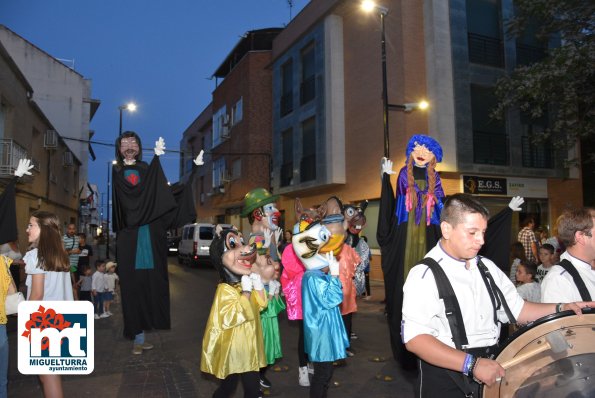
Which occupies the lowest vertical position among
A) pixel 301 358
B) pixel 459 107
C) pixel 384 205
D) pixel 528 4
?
pixel 301 358

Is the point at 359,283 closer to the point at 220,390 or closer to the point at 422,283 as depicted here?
the point at 220,390

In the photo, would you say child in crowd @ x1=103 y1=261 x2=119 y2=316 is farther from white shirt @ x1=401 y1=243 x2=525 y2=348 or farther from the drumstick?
the drumstick

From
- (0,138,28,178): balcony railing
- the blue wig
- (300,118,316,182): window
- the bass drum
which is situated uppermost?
(300,118,316,182): window

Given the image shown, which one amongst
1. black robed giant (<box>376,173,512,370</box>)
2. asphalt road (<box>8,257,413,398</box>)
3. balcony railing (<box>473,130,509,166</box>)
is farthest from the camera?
balcony railing (<box>473,130,509,166</box>)

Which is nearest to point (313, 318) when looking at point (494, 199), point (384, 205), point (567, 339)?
point (384, 205)

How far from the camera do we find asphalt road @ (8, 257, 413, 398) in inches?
187

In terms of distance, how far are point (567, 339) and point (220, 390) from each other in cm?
257

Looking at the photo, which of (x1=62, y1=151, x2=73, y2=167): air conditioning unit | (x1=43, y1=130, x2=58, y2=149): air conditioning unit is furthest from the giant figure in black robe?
(x1=62, y1=151, x2=73, y2=167): air conditioning unit

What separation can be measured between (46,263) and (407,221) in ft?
11.1

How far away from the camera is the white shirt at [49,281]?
3762 mm

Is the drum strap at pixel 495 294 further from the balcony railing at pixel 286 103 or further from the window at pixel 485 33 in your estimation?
the balcony railing at pixel 286 103

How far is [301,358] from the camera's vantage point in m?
4.91

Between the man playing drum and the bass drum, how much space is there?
0.16m

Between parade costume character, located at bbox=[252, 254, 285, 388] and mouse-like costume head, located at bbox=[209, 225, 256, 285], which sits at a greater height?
mouse-like costume head, located at bbox=[209, 225, 256, 285]
